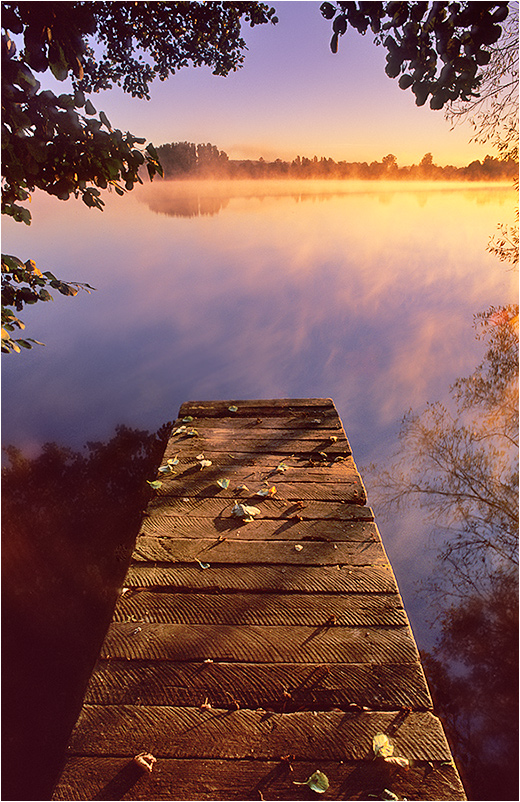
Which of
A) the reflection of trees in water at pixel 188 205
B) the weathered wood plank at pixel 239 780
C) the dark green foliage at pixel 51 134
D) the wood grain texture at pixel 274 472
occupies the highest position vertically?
the reflection of trees in water at pixel 188 205

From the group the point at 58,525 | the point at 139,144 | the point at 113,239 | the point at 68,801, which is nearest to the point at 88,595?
the point at 58,525

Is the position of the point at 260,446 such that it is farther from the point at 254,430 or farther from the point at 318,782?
the point at 318,782

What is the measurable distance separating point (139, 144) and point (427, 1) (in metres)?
1.54

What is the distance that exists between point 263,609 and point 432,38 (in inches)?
119

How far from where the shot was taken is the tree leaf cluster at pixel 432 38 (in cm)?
→ 199

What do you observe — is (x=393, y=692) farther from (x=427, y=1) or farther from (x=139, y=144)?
(x=427, y=1)

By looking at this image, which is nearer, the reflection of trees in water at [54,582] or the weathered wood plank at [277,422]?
the reflection of trees in water at [54,582]

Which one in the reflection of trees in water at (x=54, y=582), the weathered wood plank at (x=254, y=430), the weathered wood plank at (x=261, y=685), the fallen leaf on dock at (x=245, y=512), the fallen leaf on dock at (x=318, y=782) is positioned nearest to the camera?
the fallen leaf on dock at (x=318, y=782)

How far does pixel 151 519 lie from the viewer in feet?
10.5

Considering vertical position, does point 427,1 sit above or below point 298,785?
above

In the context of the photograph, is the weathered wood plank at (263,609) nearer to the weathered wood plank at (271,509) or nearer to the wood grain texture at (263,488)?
the weathered wood plank at (271,509)

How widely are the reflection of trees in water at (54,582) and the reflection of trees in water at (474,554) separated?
3.35 meters

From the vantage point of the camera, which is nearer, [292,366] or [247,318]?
[292,366]

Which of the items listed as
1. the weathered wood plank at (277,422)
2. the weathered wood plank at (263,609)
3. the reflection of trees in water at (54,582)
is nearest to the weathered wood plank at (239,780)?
the weathered wood plank at (263,609)
